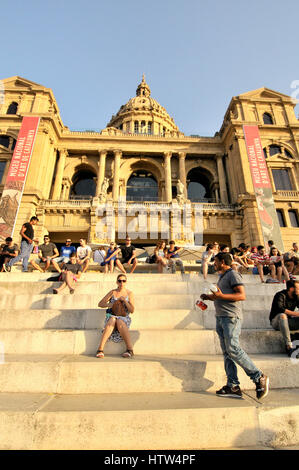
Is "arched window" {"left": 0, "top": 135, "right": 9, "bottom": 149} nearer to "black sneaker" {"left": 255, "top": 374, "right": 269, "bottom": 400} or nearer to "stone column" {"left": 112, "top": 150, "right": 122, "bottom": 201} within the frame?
"stone column" {"left": 112, "top": 150, "right": 122, "bottom": 201}

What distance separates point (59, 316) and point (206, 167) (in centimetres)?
2760

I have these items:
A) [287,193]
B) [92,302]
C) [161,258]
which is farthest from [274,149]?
[92,302]

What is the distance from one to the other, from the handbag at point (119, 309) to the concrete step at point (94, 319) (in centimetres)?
69

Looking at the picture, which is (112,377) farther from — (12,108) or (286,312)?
(12,108)

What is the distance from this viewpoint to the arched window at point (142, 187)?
29344 mm

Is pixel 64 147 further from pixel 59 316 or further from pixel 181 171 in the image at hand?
pixel 59 316

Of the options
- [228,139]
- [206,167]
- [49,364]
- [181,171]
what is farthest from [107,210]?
[49,364]

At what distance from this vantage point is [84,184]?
30.6m

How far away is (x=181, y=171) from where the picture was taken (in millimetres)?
27828

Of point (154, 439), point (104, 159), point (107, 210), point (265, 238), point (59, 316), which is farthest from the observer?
point (104, 159)

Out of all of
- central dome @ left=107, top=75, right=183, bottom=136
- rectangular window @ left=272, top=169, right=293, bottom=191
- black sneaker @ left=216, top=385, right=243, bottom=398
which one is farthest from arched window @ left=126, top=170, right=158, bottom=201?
black sneaker @ left=216, top=385, right=243, bottom=398

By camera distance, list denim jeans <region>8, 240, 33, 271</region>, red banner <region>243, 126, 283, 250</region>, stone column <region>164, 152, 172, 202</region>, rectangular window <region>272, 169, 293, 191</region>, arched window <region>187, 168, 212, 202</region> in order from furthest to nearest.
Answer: arched window <region>187, 168, 212, 202</region>
stone column <region>164, 152, 172, 202</region>
rectangular window <region>272, 169, 293, 191</region>
red banner <region>243, 126, 283, 250</region>
denim jeans <region>8, 240, 33, 271</region>

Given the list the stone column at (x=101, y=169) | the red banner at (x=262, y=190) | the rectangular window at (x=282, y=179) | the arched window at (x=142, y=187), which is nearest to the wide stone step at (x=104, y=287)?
the red banner at (x=262, y=190)

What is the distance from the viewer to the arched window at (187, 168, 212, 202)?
99.9 feet
